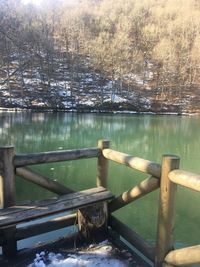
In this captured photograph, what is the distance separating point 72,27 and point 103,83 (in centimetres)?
1855

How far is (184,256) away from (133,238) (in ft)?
4.27

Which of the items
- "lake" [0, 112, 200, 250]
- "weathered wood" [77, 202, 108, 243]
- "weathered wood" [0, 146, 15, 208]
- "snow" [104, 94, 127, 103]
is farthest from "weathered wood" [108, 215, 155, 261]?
"snow" [104, 94, 127, 103]

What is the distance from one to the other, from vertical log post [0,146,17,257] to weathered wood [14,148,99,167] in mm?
126

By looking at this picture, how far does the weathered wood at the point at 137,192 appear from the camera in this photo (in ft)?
15.2

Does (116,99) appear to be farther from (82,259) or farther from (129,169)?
(82,259)

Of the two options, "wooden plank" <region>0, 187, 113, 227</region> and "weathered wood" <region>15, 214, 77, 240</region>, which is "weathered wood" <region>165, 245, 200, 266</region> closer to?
"wooden plank" <region>0, 187, 113, 227</region>

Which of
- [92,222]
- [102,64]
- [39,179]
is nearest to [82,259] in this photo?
[92,222]

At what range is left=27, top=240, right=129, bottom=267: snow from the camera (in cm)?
481

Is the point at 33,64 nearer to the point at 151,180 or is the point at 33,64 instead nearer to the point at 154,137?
the point at 154,137

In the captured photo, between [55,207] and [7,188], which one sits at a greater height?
[7,188]

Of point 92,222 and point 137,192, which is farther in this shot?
point 92,222

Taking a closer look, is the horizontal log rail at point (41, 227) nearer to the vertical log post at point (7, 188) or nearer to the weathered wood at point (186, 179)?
the vertical log post at point (7, 188)

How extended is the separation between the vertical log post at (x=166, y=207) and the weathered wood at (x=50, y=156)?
5.24ft

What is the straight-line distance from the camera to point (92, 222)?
220 inches
